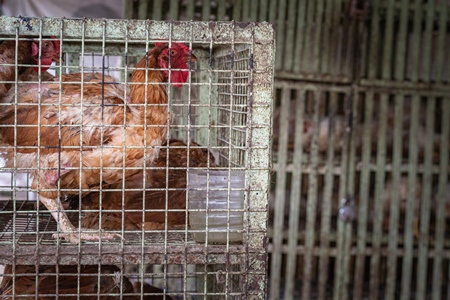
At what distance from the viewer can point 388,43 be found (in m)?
4.52

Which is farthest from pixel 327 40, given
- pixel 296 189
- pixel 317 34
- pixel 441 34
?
pixel 296 189

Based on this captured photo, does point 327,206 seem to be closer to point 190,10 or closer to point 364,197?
point 364,197

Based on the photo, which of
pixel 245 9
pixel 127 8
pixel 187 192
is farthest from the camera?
pixel 245 9

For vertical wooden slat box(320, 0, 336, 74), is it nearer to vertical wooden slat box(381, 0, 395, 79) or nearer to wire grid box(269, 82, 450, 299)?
wire grid box(269, 82, 450, 299)

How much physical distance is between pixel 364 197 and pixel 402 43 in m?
1.28

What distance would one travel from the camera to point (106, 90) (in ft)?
7.91

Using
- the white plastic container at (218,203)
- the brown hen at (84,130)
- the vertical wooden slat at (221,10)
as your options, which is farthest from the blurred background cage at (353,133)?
the white plastic container at (218,203)

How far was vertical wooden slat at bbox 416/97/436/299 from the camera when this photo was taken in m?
4.56

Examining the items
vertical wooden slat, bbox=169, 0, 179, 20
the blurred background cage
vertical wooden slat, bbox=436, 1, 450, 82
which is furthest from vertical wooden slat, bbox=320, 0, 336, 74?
vertical wooden slat, bbox=169, 0, 179, 20

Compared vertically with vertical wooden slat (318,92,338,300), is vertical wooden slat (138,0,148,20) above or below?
above

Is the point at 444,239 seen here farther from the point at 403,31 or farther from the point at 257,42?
the point at 257,42

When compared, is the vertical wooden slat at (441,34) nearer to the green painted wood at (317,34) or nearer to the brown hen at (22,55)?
the green painted wood at (317,34)

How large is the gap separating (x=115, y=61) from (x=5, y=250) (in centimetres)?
295

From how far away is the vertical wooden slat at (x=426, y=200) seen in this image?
179 inches
